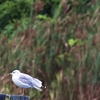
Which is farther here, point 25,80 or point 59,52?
point 59,52

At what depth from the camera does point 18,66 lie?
9234 millimetres

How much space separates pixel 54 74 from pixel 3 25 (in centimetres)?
274

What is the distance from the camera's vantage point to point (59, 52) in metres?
9.32

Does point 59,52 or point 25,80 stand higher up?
point 59,52

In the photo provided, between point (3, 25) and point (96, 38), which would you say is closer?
point (96, 38)

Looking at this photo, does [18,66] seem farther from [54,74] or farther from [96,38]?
[96,38]

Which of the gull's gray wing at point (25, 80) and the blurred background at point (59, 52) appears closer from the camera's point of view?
the gull's gray wing at point (25, 80)

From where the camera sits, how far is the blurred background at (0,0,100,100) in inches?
341

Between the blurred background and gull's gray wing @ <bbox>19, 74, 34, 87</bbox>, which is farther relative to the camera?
the blurred background

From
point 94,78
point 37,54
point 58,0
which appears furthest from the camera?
point 58,0

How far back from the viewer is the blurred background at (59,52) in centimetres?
866

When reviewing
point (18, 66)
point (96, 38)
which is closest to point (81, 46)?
point (96, 38)

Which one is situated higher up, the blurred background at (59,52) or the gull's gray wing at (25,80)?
the blurred background at (59,52)

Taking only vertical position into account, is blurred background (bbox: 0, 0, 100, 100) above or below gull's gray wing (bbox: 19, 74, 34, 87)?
above
